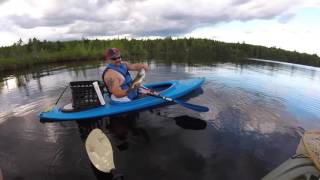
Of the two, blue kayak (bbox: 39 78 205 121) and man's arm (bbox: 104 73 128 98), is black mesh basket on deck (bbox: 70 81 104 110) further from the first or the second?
man's arm (bbox: 104 73 128 98)

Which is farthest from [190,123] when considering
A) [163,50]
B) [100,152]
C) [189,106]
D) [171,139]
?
[163,50]

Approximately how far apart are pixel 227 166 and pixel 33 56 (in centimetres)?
3482

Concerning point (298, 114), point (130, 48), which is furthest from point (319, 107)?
point (130, 48)

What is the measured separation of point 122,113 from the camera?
967cm

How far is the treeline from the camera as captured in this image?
42.2 m

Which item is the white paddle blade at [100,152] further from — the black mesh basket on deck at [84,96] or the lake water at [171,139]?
the black mesh basket on deck at [84,96]

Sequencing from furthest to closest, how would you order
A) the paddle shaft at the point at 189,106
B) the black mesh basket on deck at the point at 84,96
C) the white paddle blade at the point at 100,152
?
the paddle shaft at the point at 189,106, the black mesh basket on deck at the point at 84,96, the white paddle blade at the point at 100,152

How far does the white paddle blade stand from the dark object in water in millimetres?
3447

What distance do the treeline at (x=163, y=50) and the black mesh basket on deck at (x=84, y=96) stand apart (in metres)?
30.3

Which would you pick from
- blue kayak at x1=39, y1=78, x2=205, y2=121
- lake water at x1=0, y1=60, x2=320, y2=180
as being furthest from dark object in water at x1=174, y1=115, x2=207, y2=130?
blue kayak at x1=39, y1=78, x2=205, y2=121

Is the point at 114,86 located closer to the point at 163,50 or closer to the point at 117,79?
the point at 117,79

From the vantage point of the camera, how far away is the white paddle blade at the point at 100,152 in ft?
19.9

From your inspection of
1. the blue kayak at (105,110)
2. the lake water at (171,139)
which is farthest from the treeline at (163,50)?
the blue kayak at (105,110)

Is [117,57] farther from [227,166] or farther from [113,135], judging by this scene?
[227,166]
